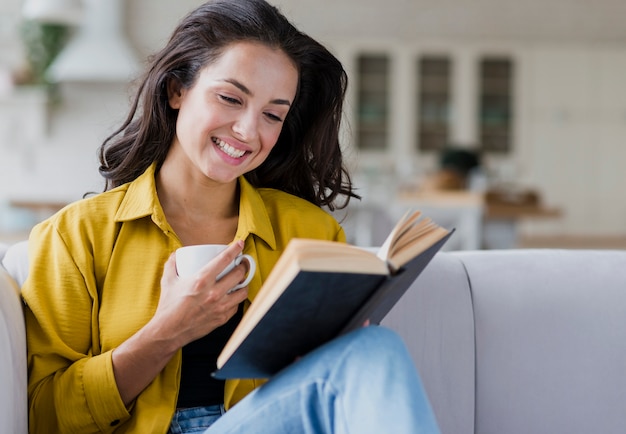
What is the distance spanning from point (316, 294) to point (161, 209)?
48cm

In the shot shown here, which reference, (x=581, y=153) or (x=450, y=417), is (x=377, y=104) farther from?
(x=450, y=417)

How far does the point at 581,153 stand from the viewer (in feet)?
25.8

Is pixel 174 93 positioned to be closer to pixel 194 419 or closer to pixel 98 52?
pixel 194 419

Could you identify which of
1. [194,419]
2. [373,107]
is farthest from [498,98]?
[194,419]

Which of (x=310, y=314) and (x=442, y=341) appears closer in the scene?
A: (x=310, y=314)

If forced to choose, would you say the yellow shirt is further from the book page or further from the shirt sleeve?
the book page

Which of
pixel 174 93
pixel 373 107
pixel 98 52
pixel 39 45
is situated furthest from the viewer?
pixel 373 107

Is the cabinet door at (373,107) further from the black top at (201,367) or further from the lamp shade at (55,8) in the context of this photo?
the black top at (201,367)

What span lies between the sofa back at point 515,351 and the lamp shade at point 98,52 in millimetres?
5655

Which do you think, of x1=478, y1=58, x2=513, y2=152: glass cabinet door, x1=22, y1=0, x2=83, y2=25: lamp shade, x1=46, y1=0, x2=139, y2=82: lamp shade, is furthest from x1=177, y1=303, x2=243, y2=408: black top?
x1=478, y1=58, x2=513, y2=152: glass cabinet door

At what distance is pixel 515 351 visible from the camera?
5.51 ft

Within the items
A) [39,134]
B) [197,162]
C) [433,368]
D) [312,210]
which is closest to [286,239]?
[312,210]

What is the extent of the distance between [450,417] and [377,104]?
664cm

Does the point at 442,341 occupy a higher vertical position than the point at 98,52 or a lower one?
lower
